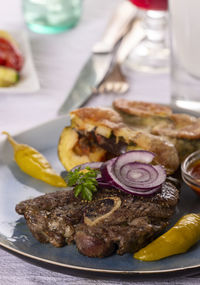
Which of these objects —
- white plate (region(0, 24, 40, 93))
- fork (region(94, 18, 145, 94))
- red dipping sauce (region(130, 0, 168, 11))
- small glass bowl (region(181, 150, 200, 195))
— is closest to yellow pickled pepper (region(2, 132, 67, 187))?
small glass bowl (region(181, 150, 200, 195))

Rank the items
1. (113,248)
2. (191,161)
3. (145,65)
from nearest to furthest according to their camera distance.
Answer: (113,248) < (191,161) < (145,65)

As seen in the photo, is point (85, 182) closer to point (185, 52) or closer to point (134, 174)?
point (134, 174)

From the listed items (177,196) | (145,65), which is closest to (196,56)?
(145,65)

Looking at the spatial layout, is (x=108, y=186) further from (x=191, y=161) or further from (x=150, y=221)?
(x=191, y=161)

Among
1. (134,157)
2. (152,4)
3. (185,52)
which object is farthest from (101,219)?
(152,4)

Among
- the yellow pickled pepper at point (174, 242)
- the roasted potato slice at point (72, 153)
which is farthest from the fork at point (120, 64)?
the yellow pickled pepper at point (174, 242)

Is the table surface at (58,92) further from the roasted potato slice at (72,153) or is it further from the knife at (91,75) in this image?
Result: the roasted potato slice at (72,153)
